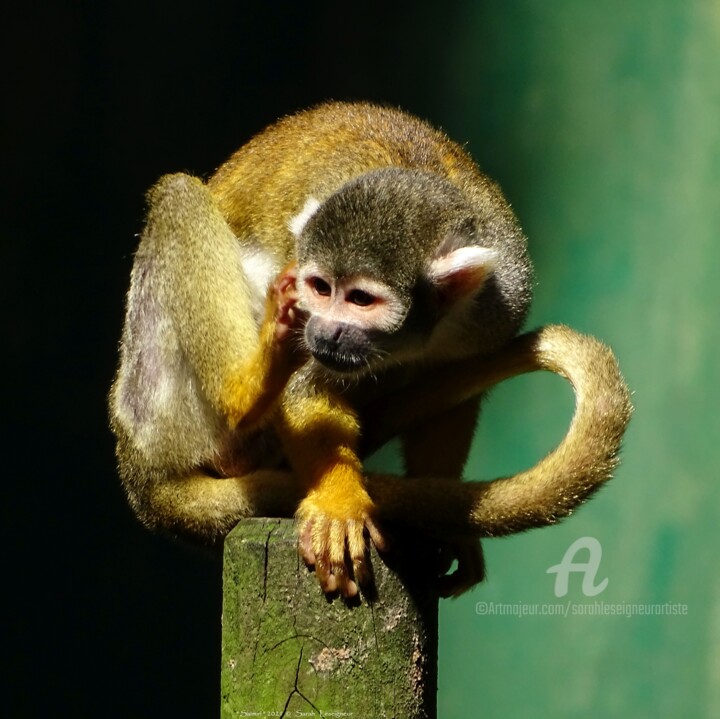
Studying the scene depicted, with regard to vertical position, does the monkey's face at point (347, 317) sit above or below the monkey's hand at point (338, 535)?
above

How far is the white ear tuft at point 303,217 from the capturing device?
3.47 metres

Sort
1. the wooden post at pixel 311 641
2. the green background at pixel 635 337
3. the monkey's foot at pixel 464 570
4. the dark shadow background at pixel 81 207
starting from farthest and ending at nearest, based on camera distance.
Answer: the dark shadow background at pixel 81 207
the green background at pixel 635 337
the monkey's foot at pixel 464 570
the wooden post at pixel 311 641

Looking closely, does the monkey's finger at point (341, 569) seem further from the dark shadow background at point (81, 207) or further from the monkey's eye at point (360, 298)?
the dark shadow background at point (81, 207)

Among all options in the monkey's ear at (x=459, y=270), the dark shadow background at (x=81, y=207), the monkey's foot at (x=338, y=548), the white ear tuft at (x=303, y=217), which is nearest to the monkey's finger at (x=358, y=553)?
the monkey's foot at (x=338, y=548)

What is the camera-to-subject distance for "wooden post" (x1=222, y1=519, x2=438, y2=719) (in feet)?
9.25

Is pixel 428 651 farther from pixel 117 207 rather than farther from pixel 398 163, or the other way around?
pixel 117 207

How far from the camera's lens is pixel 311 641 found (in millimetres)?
2826

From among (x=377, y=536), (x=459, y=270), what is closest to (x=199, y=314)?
(x=459, y=270)

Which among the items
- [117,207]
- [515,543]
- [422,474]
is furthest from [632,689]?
[117,207]

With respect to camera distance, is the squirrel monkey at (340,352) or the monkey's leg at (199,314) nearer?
the squirrel monkey at (340,352)

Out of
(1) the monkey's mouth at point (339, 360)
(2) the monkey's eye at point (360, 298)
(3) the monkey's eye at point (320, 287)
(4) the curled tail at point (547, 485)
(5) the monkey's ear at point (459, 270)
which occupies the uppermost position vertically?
(5) the monkey's ear at point (459, 270)

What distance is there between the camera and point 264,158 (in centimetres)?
403

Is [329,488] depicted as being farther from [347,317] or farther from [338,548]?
[347,317]

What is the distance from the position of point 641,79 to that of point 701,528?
6.10 ft
